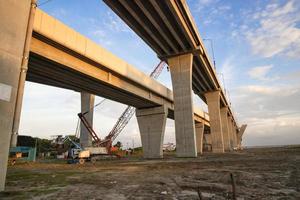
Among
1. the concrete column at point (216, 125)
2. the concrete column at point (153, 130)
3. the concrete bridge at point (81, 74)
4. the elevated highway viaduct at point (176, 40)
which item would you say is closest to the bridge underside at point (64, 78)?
the concrete bridge at point (81, 74)

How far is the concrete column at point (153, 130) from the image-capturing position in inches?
1647

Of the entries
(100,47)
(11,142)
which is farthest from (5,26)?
(100,47)

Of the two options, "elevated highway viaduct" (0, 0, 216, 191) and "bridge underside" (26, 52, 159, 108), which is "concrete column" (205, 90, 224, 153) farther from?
"bridge underside" (26, 52, 159, 108)

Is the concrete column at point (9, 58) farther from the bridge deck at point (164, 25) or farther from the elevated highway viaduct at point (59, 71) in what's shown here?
the bridge deck at point (164, 25)

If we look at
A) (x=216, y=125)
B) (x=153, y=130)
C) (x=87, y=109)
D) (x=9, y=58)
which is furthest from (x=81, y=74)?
(x=216, y=125)

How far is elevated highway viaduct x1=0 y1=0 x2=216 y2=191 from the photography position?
9.83 m

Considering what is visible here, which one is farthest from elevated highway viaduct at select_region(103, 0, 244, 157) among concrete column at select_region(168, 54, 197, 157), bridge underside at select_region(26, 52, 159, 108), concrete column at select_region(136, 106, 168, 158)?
bridge underside at select_region(26, 52, 159, 108)

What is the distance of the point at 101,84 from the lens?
95.6ft

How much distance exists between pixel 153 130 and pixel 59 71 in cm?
2206

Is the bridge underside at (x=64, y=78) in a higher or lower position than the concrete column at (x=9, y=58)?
higher

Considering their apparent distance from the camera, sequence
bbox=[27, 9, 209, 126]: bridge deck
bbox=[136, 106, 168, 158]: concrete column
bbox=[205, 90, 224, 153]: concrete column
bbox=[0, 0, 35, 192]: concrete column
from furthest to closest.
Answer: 1. bbox=[205, 90, 224, 153]: concrete column
2. bbox=[136, 106, 168, 158]: concrete column
3. bbox=[27, 9, 209, 126]: bridge deck
4. bbox=[0, 0, 35, 192]: concrete column

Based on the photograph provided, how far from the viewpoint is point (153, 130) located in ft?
139

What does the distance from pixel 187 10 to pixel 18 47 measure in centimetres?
2400

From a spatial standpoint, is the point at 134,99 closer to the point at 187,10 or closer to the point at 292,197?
the point at 187,10
